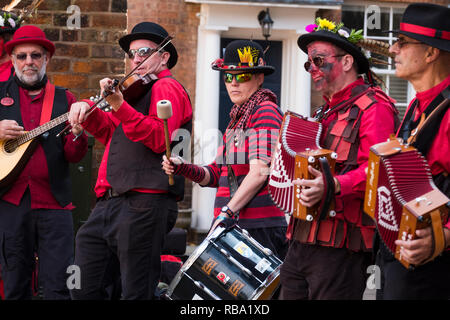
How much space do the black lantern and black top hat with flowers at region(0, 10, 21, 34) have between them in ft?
16.0

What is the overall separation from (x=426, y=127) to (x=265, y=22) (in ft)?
23.8

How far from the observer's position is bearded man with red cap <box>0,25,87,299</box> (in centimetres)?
501

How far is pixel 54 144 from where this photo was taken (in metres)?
5.23

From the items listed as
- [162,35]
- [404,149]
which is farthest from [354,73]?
[162,35]

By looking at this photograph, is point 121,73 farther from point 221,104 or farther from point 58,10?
point 221,104

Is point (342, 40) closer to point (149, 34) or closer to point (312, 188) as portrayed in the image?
point (312, 188)

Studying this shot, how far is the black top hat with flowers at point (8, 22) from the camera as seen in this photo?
18.9 feet

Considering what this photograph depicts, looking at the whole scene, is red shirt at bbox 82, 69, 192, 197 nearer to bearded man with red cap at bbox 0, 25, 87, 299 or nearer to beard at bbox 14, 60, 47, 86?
bearded man with red cap at bbox 0, 25, 87, 299

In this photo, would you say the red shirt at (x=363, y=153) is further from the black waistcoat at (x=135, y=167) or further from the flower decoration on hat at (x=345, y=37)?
the black waistcoat at (x=135, y=167)

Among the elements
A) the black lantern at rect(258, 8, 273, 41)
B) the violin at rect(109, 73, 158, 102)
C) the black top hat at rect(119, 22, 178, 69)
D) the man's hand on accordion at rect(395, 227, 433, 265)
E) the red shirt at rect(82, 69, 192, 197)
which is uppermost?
the black lantern at rect(258, 8, 273, 41)

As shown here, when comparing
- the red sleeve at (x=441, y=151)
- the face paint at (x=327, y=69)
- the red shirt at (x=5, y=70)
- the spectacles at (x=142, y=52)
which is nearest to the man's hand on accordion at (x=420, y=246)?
the red sleeve at (x=441, y=151)

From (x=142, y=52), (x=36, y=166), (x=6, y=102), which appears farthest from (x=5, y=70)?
(x=142, y=52)

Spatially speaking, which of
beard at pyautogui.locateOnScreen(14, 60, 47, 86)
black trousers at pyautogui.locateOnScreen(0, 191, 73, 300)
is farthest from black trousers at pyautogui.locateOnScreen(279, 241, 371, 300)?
beard at pyautogui.locateOnScreen(14, 60, 47, 86)

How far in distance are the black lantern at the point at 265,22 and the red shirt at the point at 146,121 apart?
5.51 m
